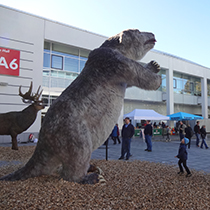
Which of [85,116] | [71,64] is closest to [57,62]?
[71,64]

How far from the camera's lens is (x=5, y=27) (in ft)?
37.6

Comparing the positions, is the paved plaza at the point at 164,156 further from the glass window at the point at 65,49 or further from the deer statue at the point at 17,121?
the glass window at the point at 65,49

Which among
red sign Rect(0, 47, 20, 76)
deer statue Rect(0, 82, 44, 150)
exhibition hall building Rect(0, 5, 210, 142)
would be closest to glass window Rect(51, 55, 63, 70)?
exhibition hall building Rect(0, 5, 210, 142)

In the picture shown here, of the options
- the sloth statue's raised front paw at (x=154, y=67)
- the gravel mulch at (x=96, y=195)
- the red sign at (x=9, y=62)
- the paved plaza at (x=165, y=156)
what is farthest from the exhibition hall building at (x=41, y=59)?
the sloth statue's raised front paw at (x=154, y=67)

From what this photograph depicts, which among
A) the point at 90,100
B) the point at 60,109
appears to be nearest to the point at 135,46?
the point at 90,100

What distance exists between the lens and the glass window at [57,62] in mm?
14755

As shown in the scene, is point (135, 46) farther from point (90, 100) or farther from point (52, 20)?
point (52, 20)

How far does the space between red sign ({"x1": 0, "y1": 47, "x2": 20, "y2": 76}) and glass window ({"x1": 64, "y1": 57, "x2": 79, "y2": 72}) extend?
421 cm

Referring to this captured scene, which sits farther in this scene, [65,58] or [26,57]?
[65,58]

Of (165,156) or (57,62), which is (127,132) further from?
(57,62)

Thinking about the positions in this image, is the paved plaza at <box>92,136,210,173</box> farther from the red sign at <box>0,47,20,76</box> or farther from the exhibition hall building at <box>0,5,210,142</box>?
the red sign at <box>0,47,20,76</box>

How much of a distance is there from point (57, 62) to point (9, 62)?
4.11 m

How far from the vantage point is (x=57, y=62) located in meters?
15.0

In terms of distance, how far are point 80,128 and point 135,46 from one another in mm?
1699
